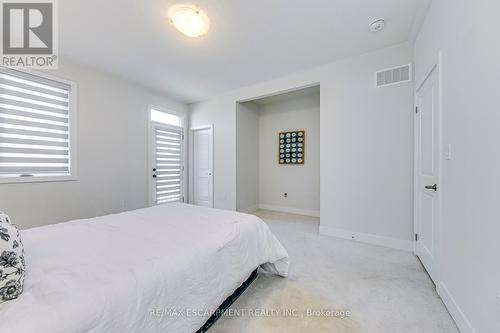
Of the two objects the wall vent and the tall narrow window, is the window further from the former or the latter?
the wall vent

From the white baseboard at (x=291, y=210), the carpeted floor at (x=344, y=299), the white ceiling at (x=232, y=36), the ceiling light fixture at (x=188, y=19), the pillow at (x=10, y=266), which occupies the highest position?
the white ceiling at (x=232, y=36)

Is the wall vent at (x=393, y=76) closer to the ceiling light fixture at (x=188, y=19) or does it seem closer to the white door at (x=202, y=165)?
the ceiling light fixture at (x=188, y=19)

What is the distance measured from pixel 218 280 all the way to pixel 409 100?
3075 millimetres

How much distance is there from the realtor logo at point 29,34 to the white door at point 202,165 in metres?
2.76

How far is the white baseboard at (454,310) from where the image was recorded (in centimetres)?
128

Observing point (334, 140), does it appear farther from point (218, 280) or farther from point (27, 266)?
point (27, 266)

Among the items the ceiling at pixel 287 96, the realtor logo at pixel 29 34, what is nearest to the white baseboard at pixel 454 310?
the ceiling at pixel 287 96

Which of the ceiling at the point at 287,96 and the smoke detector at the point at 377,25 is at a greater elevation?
the smoke detector at the point at 377,25

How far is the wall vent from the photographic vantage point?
264cm

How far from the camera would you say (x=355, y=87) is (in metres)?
2.99

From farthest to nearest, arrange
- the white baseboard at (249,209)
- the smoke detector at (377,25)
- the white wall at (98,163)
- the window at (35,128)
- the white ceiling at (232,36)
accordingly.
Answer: the white baseboard at (249,209) → the white wall at (98,163) → the window at (35,128) → the smoke detector at (377,25) → the white ceiling at (232,36)

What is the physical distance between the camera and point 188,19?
2109mm

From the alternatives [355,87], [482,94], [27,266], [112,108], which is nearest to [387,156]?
[355,87]

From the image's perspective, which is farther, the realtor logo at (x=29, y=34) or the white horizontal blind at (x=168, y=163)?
the white horizontal blind at (x=168, y=163)
